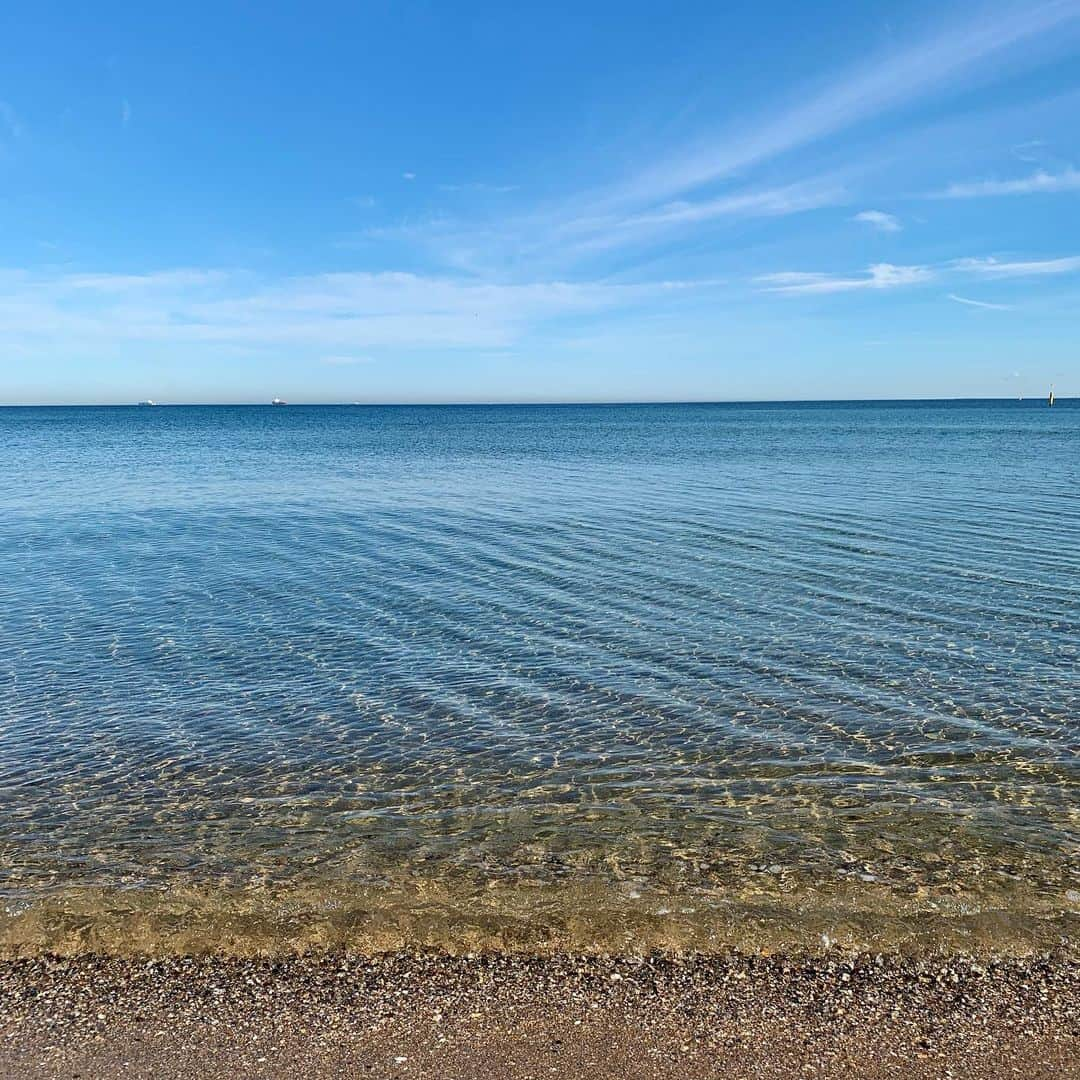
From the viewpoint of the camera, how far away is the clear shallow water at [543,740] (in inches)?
313

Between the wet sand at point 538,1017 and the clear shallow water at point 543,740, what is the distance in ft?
A: 1.47

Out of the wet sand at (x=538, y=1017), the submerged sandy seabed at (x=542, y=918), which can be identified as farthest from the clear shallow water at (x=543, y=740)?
the wet sand at (x=538, y=1017)

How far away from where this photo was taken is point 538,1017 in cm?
634

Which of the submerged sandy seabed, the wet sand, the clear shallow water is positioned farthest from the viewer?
the clear shallow water

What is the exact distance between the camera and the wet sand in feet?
19.1

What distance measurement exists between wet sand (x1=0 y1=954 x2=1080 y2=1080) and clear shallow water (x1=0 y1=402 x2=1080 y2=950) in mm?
448

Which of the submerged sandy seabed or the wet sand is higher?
the wet sand

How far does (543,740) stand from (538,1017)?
5.69 meters

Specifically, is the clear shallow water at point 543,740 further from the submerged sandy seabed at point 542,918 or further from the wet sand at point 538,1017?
the wet sand at point 538,1017

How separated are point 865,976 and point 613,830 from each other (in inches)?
Answer: 125

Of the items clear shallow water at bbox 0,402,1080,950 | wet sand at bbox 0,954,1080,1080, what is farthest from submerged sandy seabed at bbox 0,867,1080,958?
wet sand at bbox 0,954,1080,1080

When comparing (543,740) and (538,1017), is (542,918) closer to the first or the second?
(538,1017)

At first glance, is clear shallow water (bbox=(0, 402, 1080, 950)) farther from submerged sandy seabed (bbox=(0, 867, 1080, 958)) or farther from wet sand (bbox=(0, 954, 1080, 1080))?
wet sand (bbox=(0, 954, 1080, 1080))

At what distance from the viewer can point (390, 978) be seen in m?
6.84
